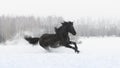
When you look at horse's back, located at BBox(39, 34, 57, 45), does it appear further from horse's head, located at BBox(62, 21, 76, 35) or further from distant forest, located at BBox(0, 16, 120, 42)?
distant forest, located at BBox(0, 16, 120, 42)

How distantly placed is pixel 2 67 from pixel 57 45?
236 inches

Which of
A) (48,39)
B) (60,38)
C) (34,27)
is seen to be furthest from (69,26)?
(34,27)

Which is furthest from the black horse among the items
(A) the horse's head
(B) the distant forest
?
(B) the distant forest

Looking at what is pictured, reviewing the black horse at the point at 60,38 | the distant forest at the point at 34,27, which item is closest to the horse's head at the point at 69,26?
the black horse at the point at 60,38

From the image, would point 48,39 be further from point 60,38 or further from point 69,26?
point 69,26

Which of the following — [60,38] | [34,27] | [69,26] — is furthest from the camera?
[34,27]

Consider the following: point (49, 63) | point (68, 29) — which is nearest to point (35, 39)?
point (68, 29)

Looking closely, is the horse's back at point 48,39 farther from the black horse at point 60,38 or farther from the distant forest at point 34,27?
the distant forest at point 34,27

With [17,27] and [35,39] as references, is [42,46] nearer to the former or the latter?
[35,39]

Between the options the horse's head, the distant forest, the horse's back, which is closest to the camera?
the horse's head

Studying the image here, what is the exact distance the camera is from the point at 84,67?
21.2ft

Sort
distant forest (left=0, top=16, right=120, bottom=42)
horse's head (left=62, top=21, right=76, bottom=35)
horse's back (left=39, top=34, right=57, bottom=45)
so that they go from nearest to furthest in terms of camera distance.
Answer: horse's head (left=62, top=21, right=76, bottom=35), horse's back (left=39, top=34, right=57, bottom=45), distant forest (left=0, top=16, right=120, bottom=42)

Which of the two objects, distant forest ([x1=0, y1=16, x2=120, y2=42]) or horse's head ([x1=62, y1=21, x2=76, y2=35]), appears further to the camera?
distant forest ([x1=0, y1=16, x2=120, y2=42])

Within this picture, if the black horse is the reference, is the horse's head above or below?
above
